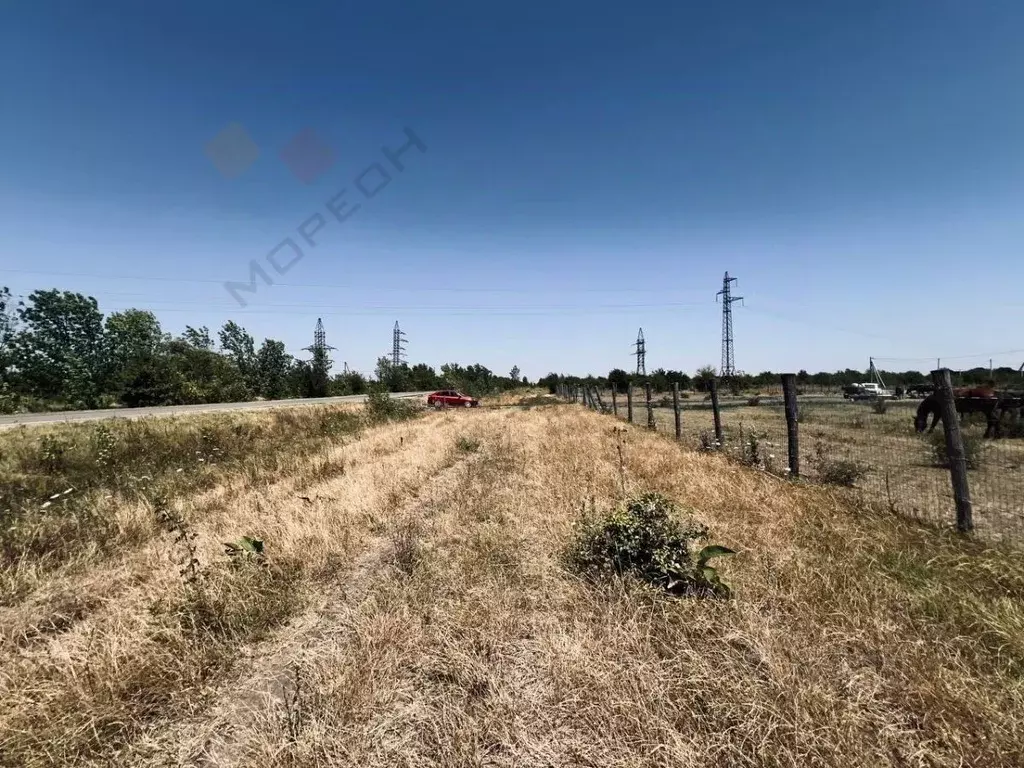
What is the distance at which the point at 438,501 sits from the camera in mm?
6312

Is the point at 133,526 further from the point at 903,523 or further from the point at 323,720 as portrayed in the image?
the point at 903,523

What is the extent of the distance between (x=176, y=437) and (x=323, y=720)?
1509cm

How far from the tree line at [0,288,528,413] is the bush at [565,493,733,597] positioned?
77.6ft

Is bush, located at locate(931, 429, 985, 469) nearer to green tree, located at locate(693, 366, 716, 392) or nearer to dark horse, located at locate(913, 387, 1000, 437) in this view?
dark horse, located at locate(913, 387, 1000, 437)

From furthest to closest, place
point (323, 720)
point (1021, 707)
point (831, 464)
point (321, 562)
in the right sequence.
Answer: point (831, 464), point (321, 562), point (323, 720), point (1021, 707)

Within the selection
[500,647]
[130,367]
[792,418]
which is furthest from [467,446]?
[130,367]

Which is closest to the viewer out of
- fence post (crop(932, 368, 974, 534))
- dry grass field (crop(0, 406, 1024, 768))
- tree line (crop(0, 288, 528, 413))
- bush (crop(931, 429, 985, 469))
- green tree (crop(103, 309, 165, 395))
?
dry grass field (crop(0, 406, 1024, 768))

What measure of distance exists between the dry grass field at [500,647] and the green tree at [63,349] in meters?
44.2

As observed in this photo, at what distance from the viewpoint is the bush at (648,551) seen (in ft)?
10.3

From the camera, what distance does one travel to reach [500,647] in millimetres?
2668

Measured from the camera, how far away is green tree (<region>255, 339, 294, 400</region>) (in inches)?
1946

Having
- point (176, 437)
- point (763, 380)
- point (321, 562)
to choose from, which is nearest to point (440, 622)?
point (321, 562)

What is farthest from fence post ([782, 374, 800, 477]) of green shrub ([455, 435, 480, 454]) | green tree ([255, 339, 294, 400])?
green tree ([255, 339, 294, 400])

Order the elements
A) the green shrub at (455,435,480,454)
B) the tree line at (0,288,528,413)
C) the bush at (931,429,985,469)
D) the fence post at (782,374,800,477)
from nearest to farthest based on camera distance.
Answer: the fence post at (782,374,800,477) → the bush at (931,429,985,469) → the green shrub at (455,435,480,454) → the tree line at (0,288,528,413)
